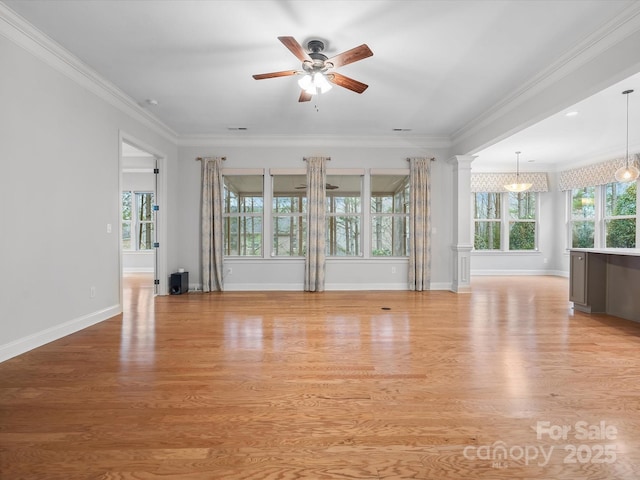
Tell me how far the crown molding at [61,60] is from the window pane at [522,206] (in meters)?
9.20

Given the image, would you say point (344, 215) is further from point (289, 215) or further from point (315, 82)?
point (315, 82)

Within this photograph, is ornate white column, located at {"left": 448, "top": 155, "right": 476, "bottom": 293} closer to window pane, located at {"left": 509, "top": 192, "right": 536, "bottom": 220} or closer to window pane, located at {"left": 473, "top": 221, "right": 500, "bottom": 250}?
window pane, located at {"left": 473, "top": 221, "right": 500, "bottom": 250}

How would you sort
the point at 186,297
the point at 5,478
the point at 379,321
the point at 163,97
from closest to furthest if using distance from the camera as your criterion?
the point at 5,478 → the point at 379,321 → the point at 163,97 → the point at 186,297

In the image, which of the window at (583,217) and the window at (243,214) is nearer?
the window at (243,214)

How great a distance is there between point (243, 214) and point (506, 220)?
7.31m

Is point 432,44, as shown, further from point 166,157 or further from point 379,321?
point 166,157

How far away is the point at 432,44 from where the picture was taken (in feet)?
10.4

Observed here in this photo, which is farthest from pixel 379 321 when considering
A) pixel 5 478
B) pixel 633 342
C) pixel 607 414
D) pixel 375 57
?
pixel 5 478

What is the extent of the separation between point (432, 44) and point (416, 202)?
133 inches

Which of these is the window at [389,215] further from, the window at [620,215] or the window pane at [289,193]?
the window at [620,215]

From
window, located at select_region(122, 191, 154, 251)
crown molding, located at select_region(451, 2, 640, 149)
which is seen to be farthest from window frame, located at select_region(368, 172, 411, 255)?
window, located at select_region(122, 191, 154, 251)

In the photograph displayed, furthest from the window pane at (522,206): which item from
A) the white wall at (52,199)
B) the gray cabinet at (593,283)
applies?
the white wall at (52,199)

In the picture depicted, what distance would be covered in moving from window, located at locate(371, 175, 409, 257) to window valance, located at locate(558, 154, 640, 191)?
4765mm

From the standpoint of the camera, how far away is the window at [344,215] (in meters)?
6.41
